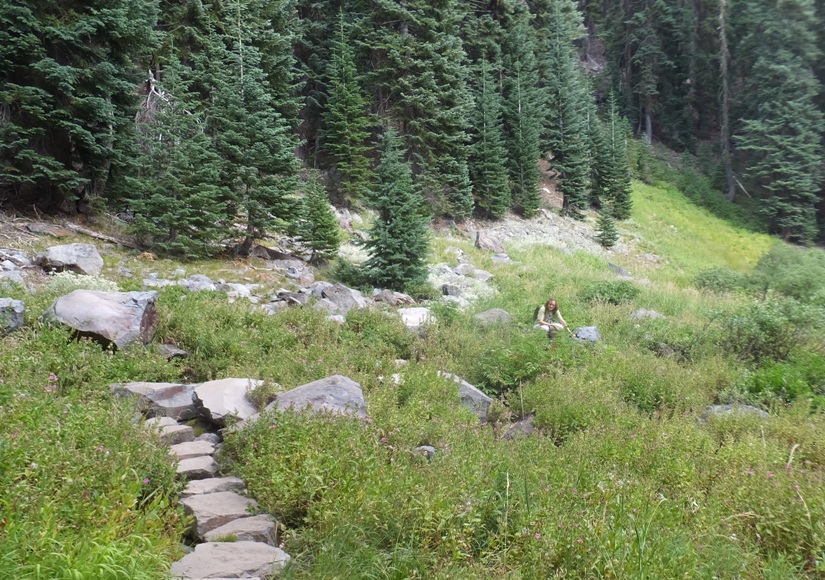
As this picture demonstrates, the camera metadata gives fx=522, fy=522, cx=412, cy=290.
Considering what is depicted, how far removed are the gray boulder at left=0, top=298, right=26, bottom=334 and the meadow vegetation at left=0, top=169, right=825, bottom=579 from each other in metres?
0.16

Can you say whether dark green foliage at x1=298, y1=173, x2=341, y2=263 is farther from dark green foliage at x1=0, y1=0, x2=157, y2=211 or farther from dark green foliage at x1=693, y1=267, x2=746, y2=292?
dark green foliage at x1=693, y1=267, x2=746, y2=292

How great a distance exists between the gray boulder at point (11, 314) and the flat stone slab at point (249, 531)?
4.80m

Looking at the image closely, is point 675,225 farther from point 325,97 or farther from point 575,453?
point 575,453

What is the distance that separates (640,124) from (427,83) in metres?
28.6

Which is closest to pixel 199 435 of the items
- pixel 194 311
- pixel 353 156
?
pixel 194 311

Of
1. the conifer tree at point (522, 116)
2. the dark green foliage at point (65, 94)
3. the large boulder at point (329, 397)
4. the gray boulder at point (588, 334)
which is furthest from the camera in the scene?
the conifer tree at point (522, 116)

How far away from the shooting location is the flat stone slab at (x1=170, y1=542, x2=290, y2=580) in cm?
294

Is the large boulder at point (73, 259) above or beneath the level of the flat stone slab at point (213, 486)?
above

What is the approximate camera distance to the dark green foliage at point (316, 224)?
46.8 ft

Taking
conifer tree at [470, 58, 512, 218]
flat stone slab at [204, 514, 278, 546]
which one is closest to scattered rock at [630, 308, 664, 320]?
flat stone slab at [204, 514, 278, 546]

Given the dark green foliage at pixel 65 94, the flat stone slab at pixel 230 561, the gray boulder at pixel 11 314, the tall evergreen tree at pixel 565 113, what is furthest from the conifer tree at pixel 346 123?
the flat stone slab at pixel 230 561

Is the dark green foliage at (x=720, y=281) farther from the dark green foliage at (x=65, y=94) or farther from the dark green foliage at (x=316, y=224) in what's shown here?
the dark green foliage at (x=65, y=94)


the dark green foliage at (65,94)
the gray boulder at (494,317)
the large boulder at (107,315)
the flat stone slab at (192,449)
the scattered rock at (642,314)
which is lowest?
the scattered rock at (642,314)

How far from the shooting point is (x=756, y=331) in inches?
340
